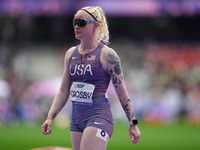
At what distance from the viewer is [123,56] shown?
26.2m

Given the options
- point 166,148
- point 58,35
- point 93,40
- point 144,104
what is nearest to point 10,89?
point 144,104

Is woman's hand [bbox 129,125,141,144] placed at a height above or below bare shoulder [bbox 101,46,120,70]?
below

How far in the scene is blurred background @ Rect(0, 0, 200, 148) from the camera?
21.5 metres

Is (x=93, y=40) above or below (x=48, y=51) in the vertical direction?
above

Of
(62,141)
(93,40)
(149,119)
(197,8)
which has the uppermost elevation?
(93,40)

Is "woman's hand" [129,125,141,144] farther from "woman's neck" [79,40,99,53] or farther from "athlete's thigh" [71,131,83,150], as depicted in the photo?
"woman's neck" [79,40,99,53]

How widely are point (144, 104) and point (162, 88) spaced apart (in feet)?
4.48

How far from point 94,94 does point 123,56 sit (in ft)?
69.7

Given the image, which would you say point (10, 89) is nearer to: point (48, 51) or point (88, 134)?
point (48, 51)

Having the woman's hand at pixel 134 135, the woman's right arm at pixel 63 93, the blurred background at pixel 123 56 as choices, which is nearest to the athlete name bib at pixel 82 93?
the woman's right arm at pixel 63 93

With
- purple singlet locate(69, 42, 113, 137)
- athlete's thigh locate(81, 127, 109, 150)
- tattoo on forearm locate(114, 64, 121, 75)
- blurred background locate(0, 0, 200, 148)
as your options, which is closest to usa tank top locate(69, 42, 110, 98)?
purple singlet locate(69, 42, 113, 137)

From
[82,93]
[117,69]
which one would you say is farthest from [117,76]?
[82,93]

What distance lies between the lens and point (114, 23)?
2872 centimetres

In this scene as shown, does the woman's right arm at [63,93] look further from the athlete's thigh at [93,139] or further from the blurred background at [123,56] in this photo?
the blurred background at [123,56]
